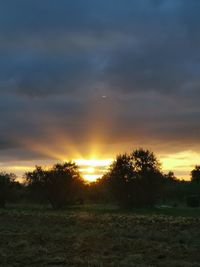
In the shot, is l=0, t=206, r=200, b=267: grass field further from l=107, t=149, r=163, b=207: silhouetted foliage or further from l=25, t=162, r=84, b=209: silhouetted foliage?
l=25, t=162, r=84, b=209: silhouetted foliage

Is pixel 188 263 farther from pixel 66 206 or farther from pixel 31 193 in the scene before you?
pixel 31 193

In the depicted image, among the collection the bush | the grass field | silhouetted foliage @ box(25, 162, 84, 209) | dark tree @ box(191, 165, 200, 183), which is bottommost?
the grass field

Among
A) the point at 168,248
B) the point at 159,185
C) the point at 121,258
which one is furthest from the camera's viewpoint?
Answer: the point at 159,185

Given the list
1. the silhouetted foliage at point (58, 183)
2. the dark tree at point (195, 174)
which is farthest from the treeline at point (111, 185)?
the dark tree at point (195, 174)

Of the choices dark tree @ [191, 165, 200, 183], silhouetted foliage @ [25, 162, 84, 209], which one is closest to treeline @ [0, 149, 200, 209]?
silhouetted foliage @ [25, 162, 84, 209]

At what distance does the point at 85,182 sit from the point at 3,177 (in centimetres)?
1889

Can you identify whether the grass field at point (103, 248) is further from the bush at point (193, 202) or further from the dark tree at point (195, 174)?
the dark tree at point (195, 174)

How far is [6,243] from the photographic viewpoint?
82.1 feet

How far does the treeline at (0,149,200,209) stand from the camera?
3132 inches

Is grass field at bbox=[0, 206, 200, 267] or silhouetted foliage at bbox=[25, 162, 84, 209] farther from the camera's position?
silhouetted foliage at bbox=[25, 162, 84, 209]

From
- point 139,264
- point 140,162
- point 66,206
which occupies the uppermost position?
point 140,162

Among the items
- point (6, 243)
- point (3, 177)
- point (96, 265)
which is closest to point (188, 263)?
point (96, 265)

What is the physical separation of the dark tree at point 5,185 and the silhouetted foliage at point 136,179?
21.7 meters

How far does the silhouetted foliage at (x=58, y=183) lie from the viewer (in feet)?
281
